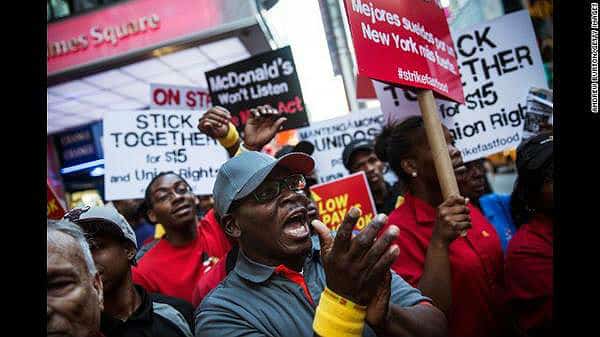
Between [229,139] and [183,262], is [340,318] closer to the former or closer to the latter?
[229,139]

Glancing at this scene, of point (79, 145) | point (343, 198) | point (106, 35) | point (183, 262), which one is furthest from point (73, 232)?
point (106, 35)

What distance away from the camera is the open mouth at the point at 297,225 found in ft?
5.98

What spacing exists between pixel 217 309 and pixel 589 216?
1.20 metres

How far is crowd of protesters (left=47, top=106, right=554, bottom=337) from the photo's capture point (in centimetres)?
137

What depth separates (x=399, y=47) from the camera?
213 centimetres

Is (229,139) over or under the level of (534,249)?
over

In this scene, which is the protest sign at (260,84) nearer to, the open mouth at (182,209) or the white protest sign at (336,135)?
the open mouth at (182,209)

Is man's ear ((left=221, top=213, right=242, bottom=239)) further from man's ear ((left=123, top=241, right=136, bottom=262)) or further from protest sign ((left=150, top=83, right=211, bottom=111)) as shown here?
protest sign ((left=150, top=83, right=211, bottom=111))

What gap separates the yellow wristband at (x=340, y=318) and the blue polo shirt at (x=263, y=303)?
0.27m

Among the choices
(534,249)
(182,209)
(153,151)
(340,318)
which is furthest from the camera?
(153,151)

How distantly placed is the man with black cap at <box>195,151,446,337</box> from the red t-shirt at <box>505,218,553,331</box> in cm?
86

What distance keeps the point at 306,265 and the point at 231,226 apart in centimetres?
34

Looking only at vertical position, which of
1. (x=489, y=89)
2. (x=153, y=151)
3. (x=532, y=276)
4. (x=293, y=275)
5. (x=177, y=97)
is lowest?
(x=532, y=276)

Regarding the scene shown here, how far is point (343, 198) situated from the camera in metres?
3.81
